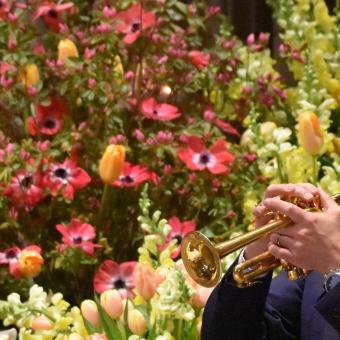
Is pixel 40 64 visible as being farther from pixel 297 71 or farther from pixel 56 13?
pixel 297 71

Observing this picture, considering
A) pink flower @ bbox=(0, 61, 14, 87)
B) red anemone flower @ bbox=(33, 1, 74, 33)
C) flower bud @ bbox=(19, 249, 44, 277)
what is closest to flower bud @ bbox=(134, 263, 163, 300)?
flower bud @ bbox=(19, 249, 44, 277)

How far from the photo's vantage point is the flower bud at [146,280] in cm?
110

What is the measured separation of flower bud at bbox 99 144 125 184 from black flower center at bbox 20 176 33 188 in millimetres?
124

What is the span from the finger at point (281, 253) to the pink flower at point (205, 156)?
1.68 ft

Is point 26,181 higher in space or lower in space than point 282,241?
lower

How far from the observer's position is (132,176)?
4.62 feet

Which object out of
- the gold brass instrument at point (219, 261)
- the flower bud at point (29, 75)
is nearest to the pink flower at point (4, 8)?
the flower bud at point (29, 75)

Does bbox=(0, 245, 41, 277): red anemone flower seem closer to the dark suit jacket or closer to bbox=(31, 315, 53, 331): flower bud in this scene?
bbox=(31, 315, 53, 331): flower bud

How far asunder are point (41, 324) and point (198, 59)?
57 cm

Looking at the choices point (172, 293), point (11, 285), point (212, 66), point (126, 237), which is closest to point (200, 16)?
point (212, 66)

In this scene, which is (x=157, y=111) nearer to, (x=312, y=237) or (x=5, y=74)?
(x=5, y=74)

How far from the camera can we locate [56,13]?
1526mm

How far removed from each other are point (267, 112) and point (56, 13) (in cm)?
41

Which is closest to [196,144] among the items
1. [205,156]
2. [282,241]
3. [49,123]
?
[205,156]
